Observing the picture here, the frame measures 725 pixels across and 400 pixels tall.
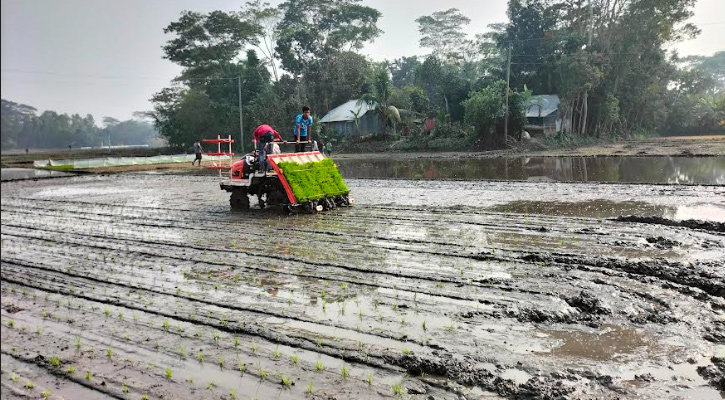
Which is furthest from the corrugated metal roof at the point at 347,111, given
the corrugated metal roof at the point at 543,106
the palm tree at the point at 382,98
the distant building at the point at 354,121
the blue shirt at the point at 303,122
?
the blue shirt at the point at 303,122

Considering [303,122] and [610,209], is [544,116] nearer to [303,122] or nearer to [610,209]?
[610,209]

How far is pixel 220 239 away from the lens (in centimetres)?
980

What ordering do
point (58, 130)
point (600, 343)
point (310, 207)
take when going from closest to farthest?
point (600, 343)
point (310, 207)
point (58, 130)

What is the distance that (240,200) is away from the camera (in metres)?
13.3

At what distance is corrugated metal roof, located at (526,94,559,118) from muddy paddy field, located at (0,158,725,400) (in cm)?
2808

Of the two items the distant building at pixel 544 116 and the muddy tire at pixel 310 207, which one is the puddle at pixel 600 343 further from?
the distant building at pixel 544 116

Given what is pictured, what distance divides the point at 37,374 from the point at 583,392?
14.0 ft

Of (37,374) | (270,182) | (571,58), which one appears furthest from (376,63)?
(37,374)

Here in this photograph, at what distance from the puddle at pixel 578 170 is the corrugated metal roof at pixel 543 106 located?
1126 centimetres

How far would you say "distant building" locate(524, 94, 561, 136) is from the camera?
38.5 m

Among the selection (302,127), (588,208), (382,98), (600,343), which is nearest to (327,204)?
(302,127)

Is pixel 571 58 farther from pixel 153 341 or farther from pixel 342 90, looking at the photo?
pixel 153 341

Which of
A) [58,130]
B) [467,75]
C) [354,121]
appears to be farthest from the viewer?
[58,130]

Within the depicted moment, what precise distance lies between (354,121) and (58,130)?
42618 millimetres
